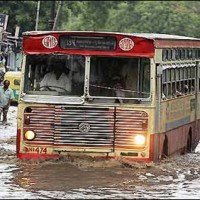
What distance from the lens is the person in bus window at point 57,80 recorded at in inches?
599

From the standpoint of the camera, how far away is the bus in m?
14.8

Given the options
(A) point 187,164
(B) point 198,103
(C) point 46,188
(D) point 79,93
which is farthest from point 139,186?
(B) point 198,103

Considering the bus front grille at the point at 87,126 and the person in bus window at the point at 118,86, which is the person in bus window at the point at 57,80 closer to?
the bus front grille at the point at 87,126

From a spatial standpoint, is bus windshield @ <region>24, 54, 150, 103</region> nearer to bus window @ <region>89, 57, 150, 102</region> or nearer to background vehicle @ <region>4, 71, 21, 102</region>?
bus window @ <region>89, 57, 150, 102</region>

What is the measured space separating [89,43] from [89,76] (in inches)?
24.4

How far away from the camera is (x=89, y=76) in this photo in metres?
14.9

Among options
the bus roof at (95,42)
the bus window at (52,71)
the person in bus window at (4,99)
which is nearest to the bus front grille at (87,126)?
the bus window at (52,71)

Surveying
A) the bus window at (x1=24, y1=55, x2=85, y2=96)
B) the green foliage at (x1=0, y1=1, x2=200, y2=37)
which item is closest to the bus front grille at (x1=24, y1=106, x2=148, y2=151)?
the bus window at (x1=24, y1=55, x2=85, y2=96)

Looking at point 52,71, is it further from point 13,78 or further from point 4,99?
point 13,78

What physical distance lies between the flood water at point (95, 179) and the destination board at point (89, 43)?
2.09 metres

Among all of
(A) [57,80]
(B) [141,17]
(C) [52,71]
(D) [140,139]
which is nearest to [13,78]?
(C) [52,71]

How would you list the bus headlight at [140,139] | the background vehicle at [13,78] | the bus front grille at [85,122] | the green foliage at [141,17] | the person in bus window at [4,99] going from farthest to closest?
1. the green foliage at [141,17]
2. the background vehicle at [13,78]
3. the person in bus window at [4,99]
4. the bus headlight at [140,139]
5. the bus front grille at [85,122]

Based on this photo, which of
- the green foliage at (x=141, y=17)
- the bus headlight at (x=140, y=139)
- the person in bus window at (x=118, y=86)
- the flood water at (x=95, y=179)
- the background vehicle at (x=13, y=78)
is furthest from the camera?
the green foliage at (x=141, y=17)

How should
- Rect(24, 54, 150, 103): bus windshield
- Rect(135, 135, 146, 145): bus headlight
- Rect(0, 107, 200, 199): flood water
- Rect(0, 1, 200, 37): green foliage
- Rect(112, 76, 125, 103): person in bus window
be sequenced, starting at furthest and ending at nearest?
Rect(0, 1, 200, 37): green foliage, Rect(112, 76, 125, 103): person in bus window, Rect(24, 54, 150, 103): bus windshield, Rect(135, 135, 146, 145): bus headlight, Rect(0, 107, 200, 199): flood water
